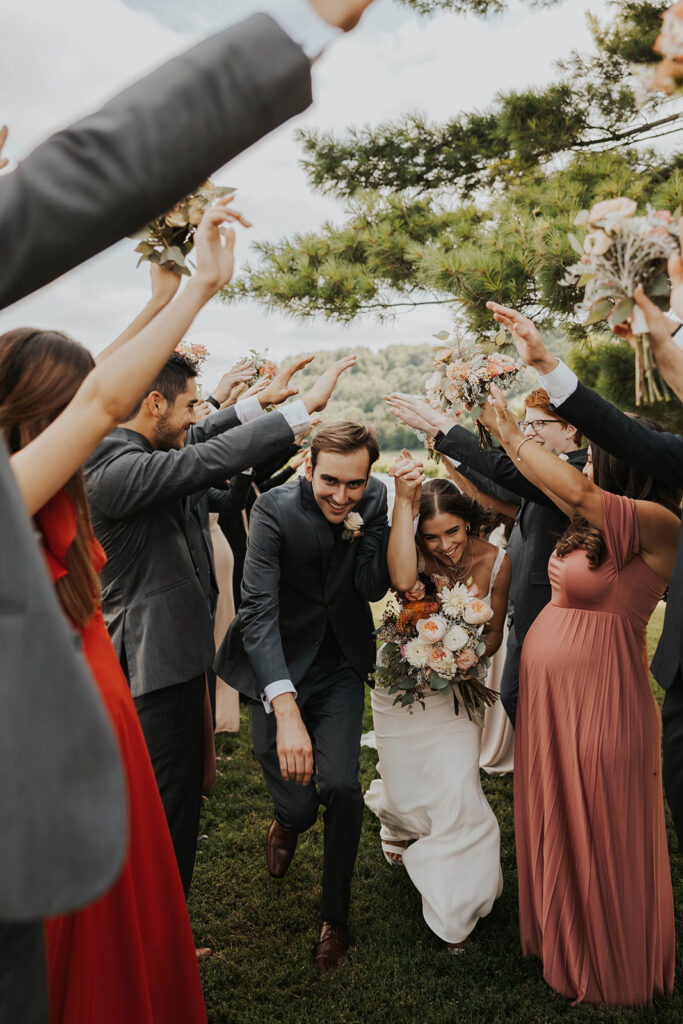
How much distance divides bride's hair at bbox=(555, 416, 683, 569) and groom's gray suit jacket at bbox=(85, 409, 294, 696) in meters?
1.35

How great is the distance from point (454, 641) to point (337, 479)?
97 cm

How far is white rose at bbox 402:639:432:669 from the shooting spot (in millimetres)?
3762

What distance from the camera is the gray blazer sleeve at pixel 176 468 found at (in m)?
2.74

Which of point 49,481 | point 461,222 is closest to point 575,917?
point 49,481

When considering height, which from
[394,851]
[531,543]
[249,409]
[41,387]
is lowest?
[394,851]

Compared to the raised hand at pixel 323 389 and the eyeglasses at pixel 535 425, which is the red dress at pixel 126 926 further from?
the eyeglasses at pixel 535 425

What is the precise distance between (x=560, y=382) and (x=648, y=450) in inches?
17.3

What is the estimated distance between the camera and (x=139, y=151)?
41.2 inches

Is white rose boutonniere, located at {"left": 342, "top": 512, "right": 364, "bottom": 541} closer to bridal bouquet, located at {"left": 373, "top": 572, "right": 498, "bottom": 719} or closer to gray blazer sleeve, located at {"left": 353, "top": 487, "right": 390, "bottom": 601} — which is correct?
gray blazer sleeve, located at {"left": 353, "top": 487, "right": 390, "bottom": 601}

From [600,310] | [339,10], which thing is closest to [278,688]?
[600,310]

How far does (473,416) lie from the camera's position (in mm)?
3715

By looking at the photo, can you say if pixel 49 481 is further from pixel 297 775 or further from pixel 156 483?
pixel 297 775

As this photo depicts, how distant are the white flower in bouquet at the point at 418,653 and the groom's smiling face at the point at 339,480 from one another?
713mm

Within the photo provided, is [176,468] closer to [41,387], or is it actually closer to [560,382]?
[41,387]
